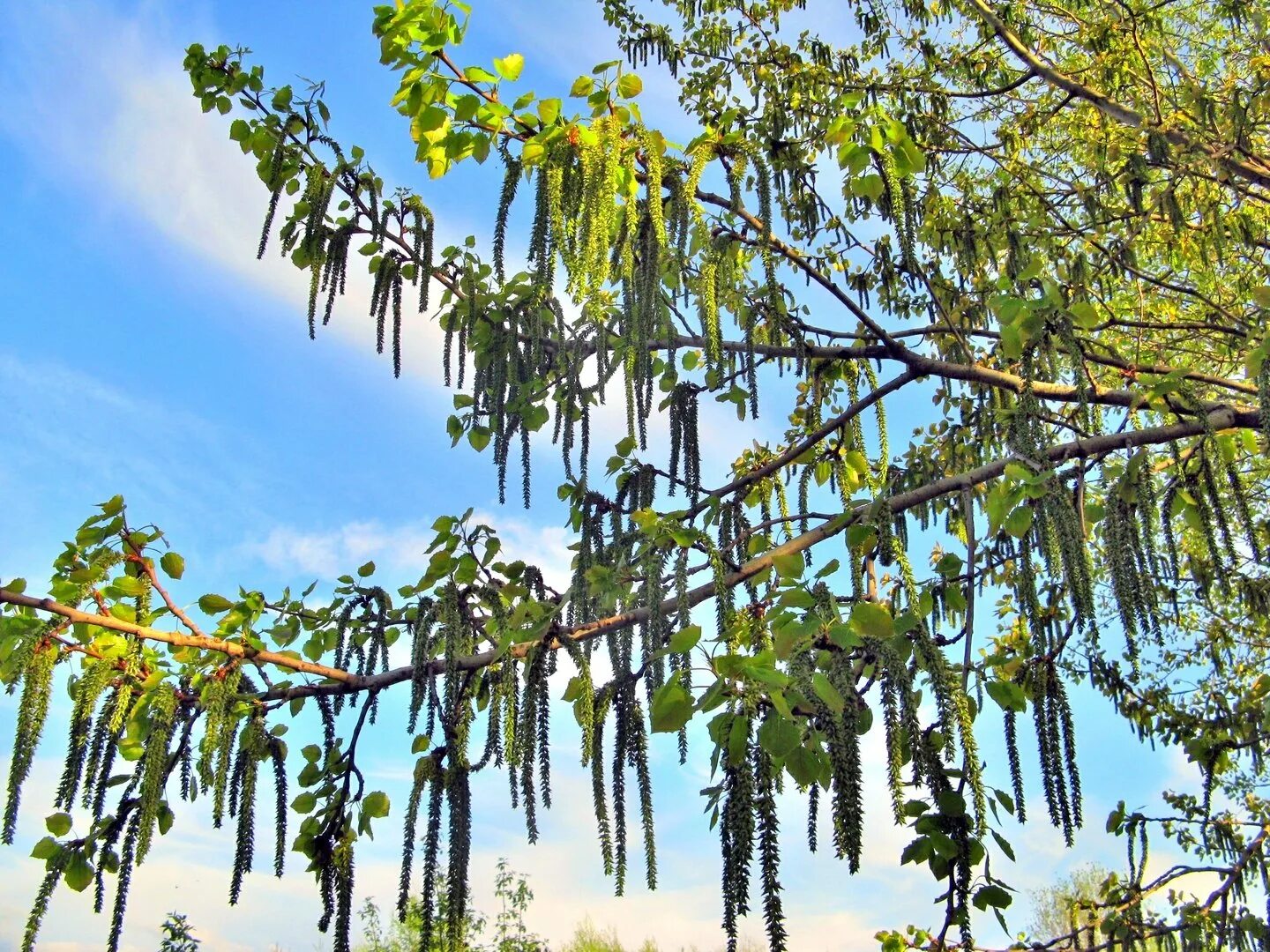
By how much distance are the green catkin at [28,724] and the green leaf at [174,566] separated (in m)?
0.84

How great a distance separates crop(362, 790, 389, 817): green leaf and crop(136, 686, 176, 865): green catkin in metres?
0.81

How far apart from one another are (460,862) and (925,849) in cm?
144

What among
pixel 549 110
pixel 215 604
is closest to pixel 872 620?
pixel 549 110

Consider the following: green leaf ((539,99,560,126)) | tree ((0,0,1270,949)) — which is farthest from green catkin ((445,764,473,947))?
green leaf ((539,99,560,126))

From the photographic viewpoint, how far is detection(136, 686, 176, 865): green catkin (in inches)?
132

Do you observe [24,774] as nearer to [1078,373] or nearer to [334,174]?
[334,174]

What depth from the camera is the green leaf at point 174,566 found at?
429 cm

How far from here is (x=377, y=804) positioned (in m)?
4.26

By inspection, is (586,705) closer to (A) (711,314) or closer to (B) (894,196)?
(A) (711,314)

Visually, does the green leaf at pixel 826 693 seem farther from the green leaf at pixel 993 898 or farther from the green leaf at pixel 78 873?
the green leaf at pixel 78 873

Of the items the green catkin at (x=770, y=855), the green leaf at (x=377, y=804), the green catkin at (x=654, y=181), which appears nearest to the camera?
the green catkin at (x=770, y=855)

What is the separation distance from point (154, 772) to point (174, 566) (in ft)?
3.67

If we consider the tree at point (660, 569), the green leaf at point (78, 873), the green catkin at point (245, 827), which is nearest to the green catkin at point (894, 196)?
the tree at point (660, 569)

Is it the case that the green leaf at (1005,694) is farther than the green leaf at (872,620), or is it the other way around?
the green leaf at (1005,694)
